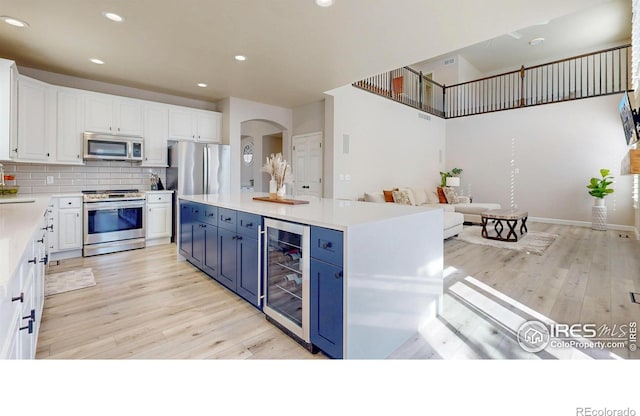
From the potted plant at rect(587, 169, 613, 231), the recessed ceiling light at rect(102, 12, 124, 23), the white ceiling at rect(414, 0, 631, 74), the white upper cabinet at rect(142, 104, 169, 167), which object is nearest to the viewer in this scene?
the recessed ceiling light at rect(102, 12, 124, 23)

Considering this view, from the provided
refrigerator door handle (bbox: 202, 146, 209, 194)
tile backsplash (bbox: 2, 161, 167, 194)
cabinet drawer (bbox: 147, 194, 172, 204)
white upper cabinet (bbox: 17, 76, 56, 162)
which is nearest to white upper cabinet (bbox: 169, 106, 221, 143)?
refrigerator door handle (bbox: 202, 146, 209, 194)

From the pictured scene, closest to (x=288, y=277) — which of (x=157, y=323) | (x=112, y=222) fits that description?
(x=157, y=323)

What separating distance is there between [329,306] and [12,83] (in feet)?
14.2

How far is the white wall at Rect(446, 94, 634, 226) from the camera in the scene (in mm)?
6570

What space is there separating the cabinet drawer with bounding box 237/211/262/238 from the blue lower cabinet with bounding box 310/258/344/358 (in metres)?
0.71

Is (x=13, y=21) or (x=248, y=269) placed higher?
(x=13, y=21)

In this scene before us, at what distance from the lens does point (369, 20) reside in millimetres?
2902

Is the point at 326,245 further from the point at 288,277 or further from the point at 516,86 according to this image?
the point at 516,86

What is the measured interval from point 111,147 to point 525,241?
7.03m

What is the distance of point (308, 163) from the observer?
6121 millimetres

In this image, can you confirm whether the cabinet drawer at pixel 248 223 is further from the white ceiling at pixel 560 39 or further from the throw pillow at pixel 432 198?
the white ceiling at pixel 560 39

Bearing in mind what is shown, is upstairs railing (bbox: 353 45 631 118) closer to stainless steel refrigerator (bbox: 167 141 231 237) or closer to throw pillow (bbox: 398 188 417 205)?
throw pillow (bbox: 398 188 417 205)

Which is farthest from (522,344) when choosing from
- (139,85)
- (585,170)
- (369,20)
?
A: (585,170)
